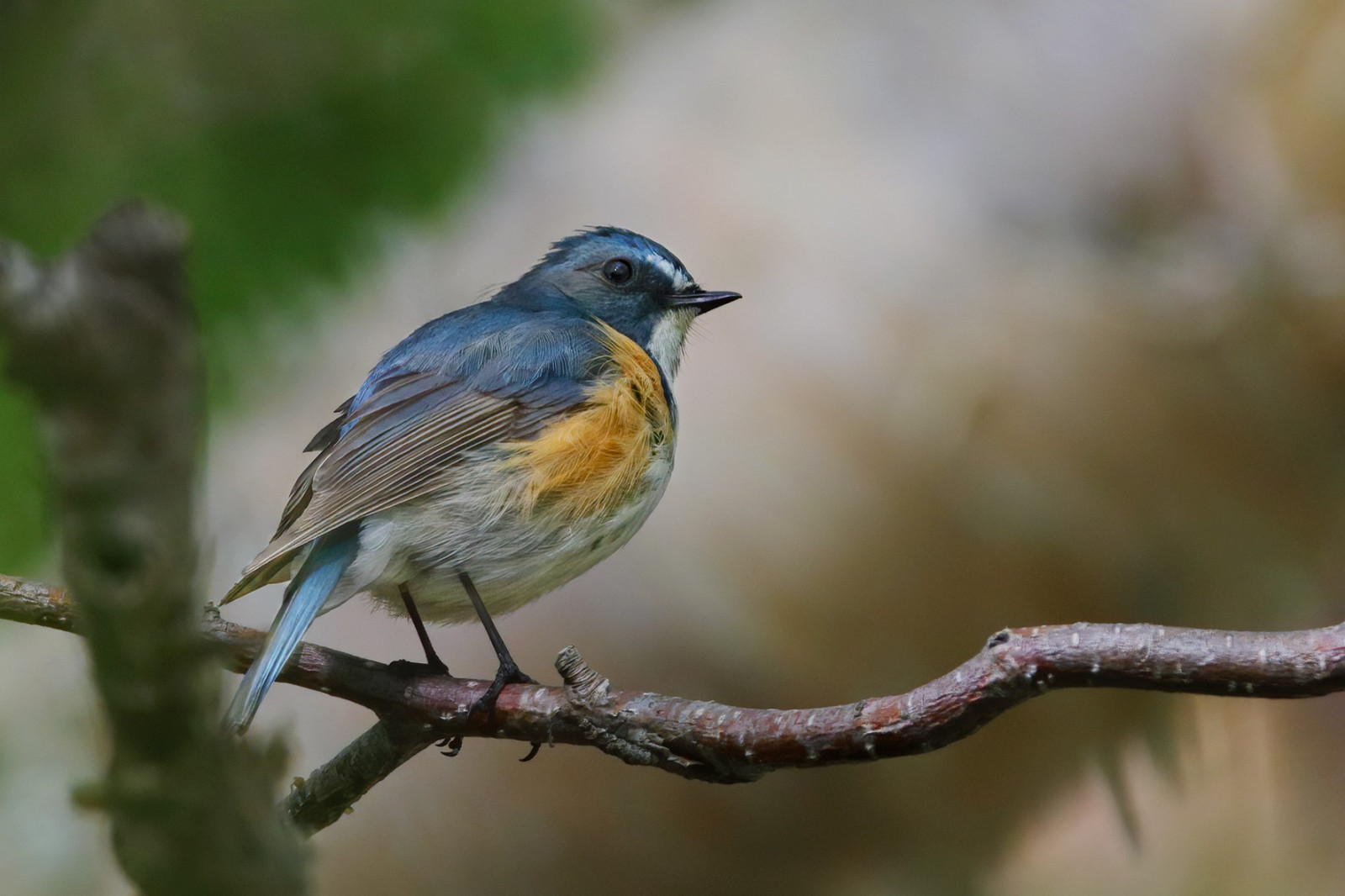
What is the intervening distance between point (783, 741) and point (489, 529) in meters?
0.74

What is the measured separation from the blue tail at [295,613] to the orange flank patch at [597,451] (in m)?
0.29

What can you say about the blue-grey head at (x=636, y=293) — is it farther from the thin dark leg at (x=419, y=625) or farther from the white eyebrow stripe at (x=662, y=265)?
the thin dark leg at (x=419, y=625)

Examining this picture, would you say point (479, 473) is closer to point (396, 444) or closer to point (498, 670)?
point (396, 444)

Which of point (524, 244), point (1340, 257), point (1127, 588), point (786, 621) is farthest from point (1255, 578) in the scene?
point (524, 244)

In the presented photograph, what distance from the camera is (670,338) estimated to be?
2.32 metres

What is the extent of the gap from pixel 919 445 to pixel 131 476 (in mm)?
2329

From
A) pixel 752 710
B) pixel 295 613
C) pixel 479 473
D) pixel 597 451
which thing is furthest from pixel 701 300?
pixel 752 710

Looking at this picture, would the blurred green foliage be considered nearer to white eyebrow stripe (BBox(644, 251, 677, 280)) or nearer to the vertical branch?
the vertical branch

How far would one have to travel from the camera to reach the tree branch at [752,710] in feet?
3.31

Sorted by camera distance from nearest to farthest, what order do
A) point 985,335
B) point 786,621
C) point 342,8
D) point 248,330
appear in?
point 342,8 < point 248,330 < point 786,621 < point 985,335

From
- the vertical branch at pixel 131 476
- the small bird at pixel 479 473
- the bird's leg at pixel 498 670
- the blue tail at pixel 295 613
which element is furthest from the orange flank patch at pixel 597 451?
the vertical branch at pixel 131 476

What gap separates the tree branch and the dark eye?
39.3 inches

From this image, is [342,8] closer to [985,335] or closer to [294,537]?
[294,537]

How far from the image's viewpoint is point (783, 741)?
1.19m
